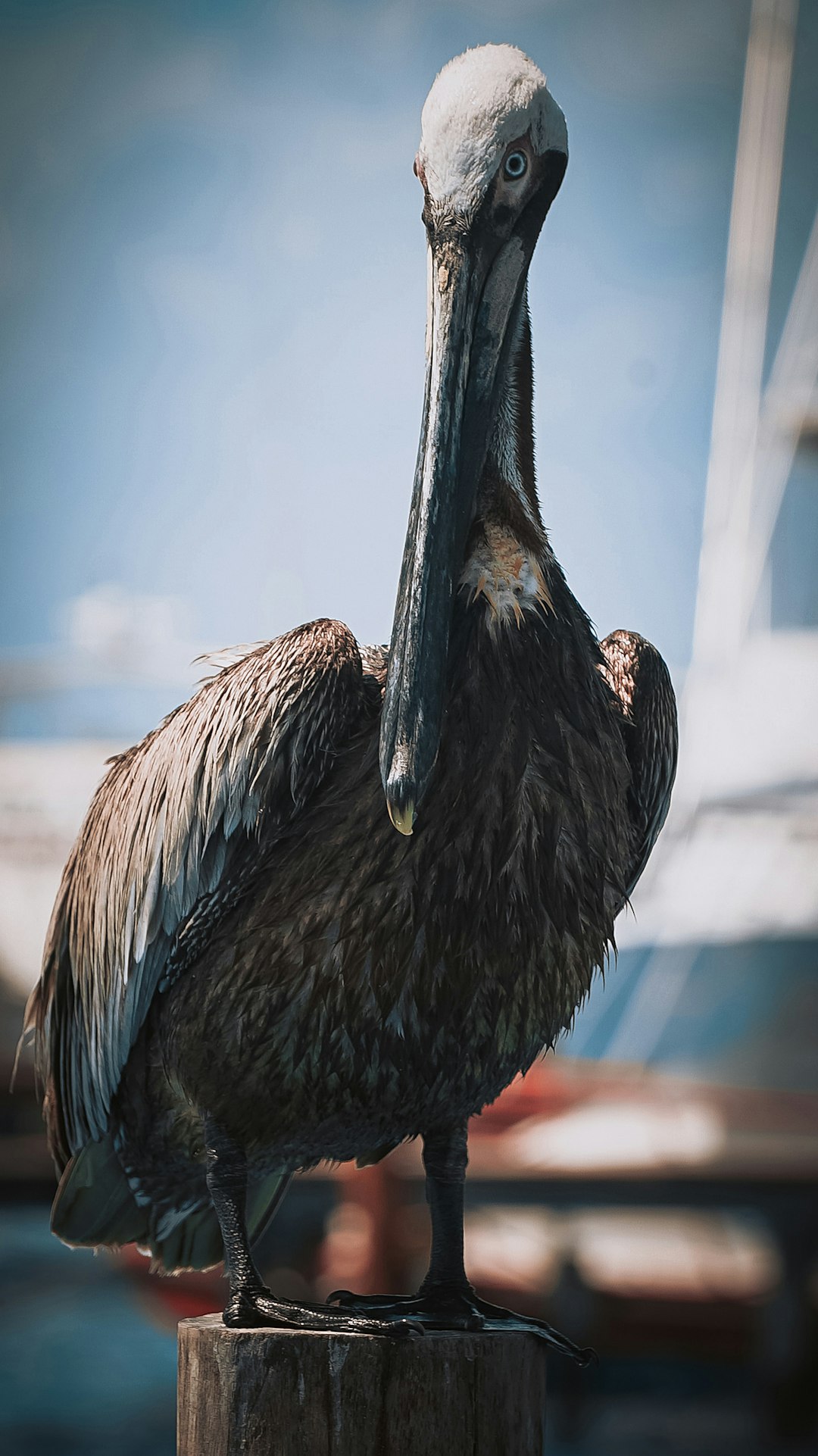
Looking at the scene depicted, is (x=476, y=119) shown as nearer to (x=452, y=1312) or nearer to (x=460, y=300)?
(x=460, y=300)

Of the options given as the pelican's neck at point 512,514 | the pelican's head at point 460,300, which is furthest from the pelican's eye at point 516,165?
the pelican's neck at point 512,514

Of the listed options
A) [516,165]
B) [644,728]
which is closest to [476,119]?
[516,165]

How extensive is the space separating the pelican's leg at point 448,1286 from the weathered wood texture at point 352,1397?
0.16 meters

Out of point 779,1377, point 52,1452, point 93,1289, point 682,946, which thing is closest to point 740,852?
point 682,946

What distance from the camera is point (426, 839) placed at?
1.57 meters

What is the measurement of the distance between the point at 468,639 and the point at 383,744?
20 cm

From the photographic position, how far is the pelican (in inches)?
61.9

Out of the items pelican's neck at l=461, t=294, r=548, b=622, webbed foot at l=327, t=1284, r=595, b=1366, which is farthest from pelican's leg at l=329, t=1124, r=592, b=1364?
pelican's neck at l=461, t=294, r=548, b=622

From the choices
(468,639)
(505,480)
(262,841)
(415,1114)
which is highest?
(505,480)

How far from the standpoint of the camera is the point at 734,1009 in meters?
5.02

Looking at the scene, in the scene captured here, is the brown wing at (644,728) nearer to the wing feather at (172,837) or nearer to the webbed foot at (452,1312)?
the wing feather at (172,837)

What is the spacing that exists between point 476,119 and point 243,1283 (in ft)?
4.71

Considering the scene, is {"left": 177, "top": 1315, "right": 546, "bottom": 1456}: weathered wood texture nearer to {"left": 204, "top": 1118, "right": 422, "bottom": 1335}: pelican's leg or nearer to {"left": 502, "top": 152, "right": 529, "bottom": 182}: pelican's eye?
{"left": 204, "top": 1118, "right": 422, "bottom": 1335}: pelican's leg

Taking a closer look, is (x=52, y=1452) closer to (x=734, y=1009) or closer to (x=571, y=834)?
(x=734, y=1009)
